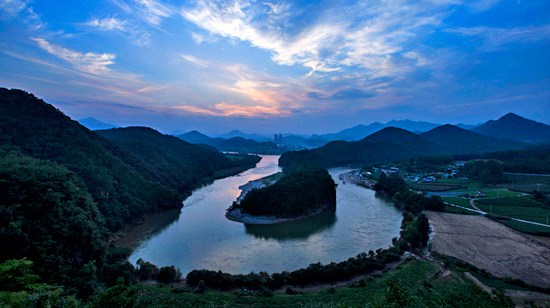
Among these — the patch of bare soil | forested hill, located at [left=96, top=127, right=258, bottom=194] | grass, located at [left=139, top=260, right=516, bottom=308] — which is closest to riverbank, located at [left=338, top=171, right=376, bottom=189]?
the patch of bare soil

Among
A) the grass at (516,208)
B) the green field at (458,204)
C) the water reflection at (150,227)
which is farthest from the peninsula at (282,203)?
the grass at (516,208)

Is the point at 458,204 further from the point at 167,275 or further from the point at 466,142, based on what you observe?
the point at 466,142

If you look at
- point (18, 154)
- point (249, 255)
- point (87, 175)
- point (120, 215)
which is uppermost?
point (18, 154)

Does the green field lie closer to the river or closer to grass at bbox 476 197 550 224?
grass at bbox 476 197 550 224

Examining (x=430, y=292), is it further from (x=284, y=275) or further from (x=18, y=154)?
(x=18, y=154)

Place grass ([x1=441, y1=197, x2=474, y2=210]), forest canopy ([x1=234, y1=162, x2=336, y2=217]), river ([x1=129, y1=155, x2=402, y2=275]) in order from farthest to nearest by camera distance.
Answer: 1. grass ([x1=441, y1=197, x2=474, y2=210])
2. forest canopy ([x1=234, y1=162, x2=336, y2=217])
3. river ([x1=129, y1=155, x2=402, y2=275])

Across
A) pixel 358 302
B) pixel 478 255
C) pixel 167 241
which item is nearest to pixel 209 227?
pixel 167 241
